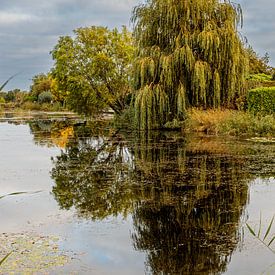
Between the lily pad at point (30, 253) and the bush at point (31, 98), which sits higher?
the bush at point (31, 98)

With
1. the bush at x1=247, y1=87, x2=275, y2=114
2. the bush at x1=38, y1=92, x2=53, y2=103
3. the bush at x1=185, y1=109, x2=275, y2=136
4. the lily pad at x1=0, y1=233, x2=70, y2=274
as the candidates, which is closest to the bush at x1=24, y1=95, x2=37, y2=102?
the bush at x1=38, y1=92, x2=53, y2=103

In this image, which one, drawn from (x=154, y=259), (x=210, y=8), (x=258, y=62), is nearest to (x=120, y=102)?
(x=258, y=62)

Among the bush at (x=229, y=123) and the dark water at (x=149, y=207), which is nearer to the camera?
the dark water at (x=149, y=207)

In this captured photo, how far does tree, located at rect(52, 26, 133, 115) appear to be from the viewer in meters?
29.9

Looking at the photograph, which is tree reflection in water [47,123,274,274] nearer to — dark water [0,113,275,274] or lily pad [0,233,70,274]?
dark water [0,113,275,274]

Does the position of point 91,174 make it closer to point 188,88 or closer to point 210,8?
point 188,88

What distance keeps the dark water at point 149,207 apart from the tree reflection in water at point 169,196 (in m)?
0.01

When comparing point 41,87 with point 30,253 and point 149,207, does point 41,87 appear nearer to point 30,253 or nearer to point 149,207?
point 149,207

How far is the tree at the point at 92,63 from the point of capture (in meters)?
29.9

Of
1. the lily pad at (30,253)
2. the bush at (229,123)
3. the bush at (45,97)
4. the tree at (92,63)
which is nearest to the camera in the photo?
the lily pad at (30,253)

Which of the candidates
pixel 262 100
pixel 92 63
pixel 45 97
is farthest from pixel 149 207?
pixel 45 97

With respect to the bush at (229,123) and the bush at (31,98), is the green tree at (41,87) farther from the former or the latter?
the bush at (229,123)

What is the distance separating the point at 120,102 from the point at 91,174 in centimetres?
2165

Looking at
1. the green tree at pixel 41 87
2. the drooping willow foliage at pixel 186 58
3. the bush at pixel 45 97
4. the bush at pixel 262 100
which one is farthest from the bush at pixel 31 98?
the bush at pixel 262 100
